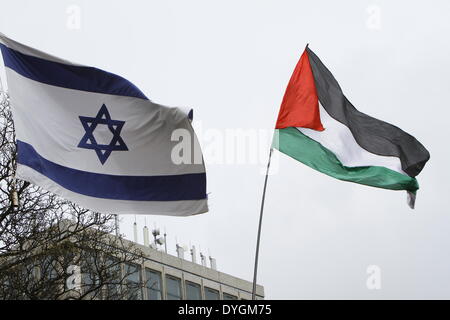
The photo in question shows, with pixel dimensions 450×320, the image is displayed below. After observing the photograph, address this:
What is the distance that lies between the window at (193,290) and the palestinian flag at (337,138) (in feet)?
175

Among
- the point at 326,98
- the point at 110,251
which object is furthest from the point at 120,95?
the point at 110,251

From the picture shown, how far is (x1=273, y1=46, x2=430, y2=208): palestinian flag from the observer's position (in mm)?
15859

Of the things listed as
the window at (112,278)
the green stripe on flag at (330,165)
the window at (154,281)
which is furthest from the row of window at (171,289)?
the green stripe on flag at (330,165)

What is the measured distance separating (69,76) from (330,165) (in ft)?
19.5

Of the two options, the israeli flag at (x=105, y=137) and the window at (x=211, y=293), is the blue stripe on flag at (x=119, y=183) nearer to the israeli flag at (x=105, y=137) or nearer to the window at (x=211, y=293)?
the israeli flag at (x=105, y=137)

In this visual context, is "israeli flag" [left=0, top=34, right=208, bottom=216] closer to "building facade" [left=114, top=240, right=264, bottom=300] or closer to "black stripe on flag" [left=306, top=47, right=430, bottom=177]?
"black stripe on flag" [left=306, top=47, right=430, bottom=177]

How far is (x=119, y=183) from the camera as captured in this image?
453 inches

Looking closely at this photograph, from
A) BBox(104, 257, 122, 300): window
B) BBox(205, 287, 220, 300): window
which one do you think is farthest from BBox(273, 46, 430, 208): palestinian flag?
BBox(205, 287, 220, 300): window

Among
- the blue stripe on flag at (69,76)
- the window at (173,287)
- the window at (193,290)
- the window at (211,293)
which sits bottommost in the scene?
the window at (211,293)

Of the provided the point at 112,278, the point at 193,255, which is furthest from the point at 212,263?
the point at 112,278

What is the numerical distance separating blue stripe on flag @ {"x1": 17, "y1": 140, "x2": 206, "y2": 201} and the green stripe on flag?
409cm

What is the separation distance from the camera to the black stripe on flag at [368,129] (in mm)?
16000

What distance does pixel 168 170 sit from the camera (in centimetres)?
1172

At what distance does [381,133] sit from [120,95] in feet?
20.5
